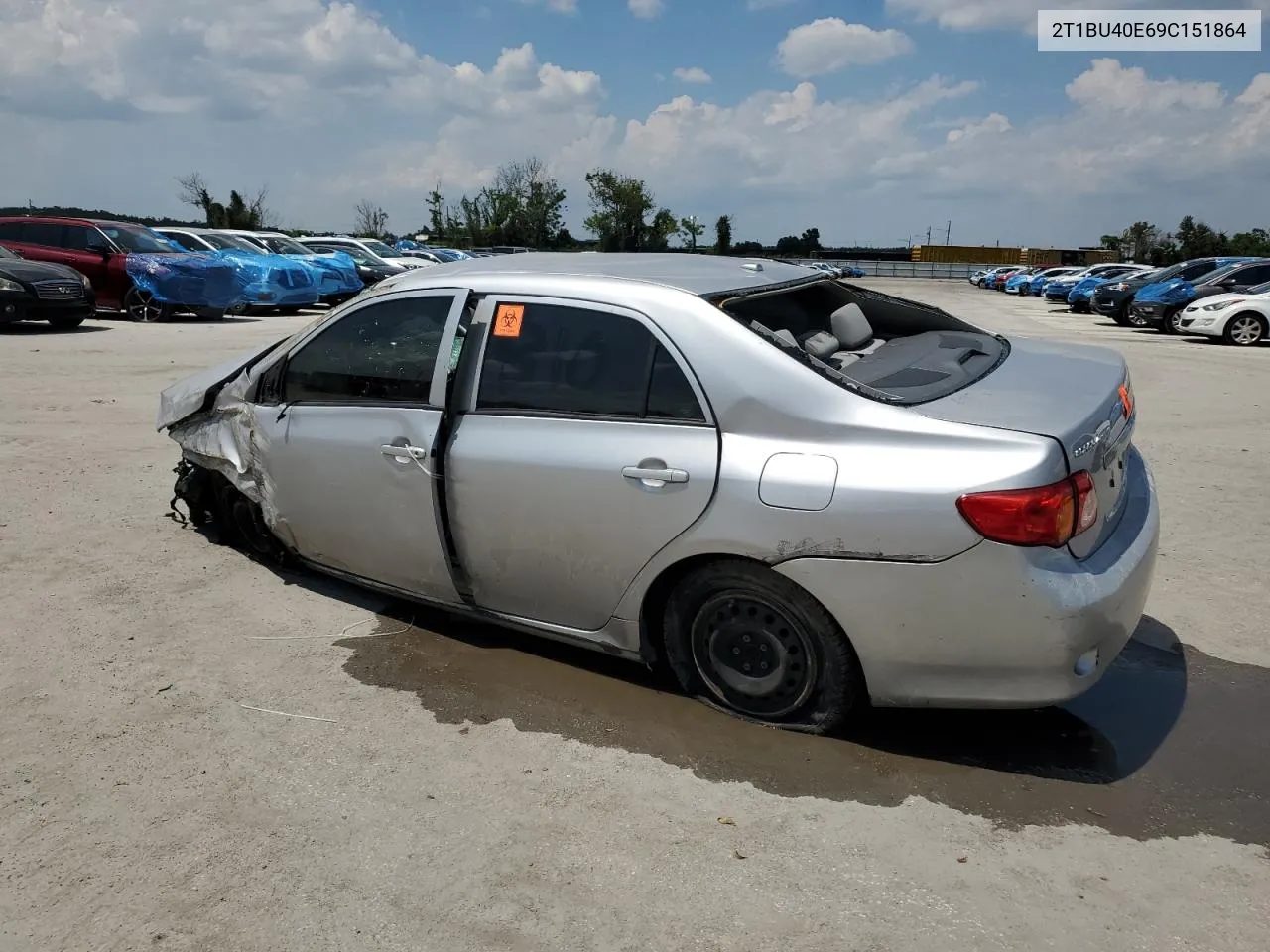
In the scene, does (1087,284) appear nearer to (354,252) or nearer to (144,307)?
(354,252)

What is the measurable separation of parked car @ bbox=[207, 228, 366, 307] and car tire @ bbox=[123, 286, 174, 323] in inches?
125

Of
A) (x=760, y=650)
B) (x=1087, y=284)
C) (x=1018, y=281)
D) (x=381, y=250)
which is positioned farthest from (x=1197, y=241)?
(x=760, y=650)

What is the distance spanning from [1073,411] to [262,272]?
18125 millimetres

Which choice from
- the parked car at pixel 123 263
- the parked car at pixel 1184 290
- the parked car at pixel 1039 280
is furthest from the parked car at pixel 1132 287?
the parked car at pixel 123 263

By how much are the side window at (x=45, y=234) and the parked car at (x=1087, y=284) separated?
2519 cm

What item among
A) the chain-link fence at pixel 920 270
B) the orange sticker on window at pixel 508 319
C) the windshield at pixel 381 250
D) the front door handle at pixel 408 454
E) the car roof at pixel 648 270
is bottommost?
the front door handle at pixel 408 454

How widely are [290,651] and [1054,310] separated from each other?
3151 centimetres

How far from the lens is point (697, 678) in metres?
3.62

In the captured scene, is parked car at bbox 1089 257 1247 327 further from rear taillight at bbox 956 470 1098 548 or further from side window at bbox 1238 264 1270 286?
rear taillight at bbox 956 470 1098 548

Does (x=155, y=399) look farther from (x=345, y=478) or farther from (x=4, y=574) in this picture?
(x=345, y=478)

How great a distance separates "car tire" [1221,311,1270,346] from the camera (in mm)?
17438

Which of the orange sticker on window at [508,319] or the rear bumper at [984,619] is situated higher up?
the orange sticker on window at [508,319]

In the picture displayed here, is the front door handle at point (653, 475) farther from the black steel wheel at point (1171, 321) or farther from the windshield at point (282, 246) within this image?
the windshield at point (282, 246)

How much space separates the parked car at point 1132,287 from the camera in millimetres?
21656
